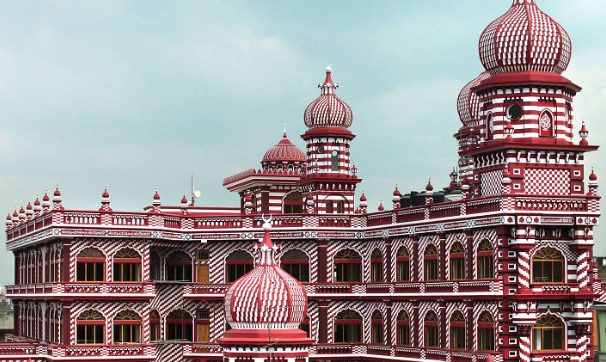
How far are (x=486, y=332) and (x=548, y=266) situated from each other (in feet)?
17.2

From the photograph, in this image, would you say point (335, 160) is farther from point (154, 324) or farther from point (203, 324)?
point (154, 324)

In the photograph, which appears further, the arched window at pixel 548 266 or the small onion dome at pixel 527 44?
the small onion dome at pixel 527 44

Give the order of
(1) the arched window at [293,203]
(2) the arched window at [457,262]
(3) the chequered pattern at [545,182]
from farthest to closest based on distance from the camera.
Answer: (1) the arched window at [293,203] → (2) the arched window at [457,262] → (3) the chequered pattern at [545,182]

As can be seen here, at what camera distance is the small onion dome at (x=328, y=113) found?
9469cm

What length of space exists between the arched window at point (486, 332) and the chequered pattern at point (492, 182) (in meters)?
7.13

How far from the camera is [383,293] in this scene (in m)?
87.4

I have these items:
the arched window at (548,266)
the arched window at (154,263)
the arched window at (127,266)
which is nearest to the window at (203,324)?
the arched window at (154,263)

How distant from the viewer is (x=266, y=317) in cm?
6681

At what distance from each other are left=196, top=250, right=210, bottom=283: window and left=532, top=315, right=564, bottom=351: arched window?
87.1 ft

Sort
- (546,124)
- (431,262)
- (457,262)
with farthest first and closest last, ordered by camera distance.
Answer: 1. (431,262)
2. (457,262)
3. (546,124)

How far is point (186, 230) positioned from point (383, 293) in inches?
559

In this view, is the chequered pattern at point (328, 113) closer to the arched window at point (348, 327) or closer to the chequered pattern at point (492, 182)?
the arched window at point (348, 327)

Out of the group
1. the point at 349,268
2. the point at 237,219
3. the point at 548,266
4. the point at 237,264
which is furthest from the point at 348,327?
the point at 548,266

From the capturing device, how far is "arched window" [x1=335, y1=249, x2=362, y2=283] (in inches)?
3568
